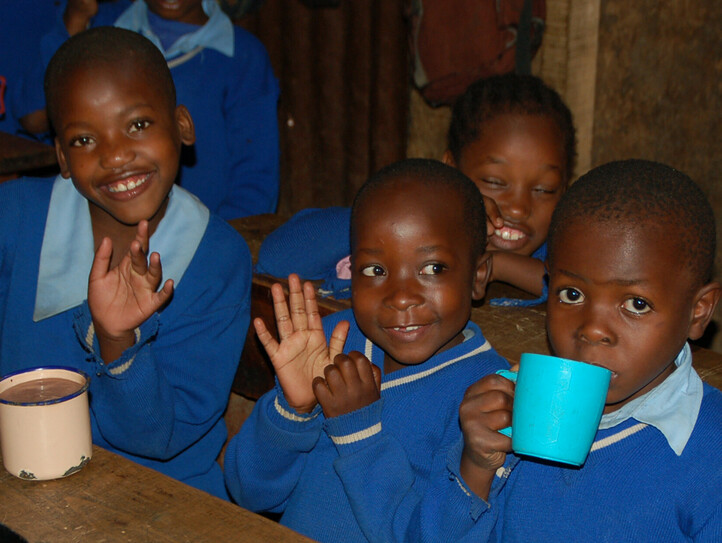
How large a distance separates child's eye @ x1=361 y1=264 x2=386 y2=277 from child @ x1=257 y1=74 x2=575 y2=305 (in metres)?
0.45

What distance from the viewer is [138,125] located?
76.8 inches

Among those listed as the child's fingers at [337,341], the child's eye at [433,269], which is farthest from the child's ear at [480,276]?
the child's fingers at [337,341]

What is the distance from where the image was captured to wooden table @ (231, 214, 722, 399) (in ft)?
5.93

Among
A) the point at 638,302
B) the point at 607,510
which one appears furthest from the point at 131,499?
the point at 638,302

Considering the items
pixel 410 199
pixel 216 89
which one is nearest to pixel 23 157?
pixel 216 89

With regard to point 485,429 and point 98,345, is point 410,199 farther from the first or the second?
point 98,345

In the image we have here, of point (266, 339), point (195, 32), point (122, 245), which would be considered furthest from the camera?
point (195, 32)

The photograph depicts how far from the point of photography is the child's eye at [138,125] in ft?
6.36

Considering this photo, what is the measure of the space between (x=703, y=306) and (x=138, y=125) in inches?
50.9

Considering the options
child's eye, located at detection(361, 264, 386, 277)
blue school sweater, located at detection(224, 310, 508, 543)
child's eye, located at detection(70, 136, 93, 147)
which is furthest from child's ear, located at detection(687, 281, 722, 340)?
child's eye, located at detection(70, 136, 93, 147)

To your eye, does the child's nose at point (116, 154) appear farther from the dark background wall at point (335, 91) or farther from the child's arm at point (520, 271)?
the dark background wall at point (335, 91)

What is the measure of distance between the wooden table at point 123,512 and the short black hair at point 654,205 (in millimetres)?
691

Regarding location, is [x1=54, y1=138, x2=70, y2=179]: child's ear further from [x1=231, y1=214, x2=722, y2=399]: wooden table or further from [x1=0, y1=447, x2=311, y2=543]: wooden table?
[x1=0, y1=447, x2=311, y2=543]: wooden table

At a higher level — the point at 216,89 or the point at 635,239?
the point at 635,239
